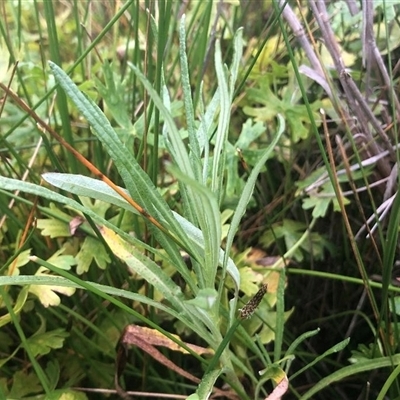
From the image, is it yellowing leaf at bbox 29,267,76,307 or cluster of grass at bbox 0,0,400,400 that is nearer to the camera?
cluster of grass at bbox 0,0,400,400

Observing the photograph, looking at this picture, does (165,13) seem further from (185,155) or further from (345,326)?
(345,326)

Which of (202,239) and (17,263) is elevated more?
(202,239)

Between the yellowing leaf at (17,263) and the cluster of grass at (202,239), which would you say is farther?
the yellowing leaf at (17,263)

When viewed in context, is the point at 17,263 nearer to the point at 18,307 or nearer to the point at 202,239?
the point at 18,307

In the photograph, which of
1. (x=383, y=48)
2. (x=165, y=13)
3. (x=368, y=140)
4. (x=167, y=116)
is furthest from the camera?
(x=383, y=48)

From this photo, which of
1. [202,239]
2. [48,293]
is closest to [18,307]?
[48,293]

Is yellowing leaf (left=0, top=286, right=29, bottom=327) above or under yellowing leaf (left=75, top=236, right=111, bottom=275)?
under

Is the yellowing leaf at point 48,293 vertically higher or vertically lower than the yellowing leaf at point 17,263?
lower

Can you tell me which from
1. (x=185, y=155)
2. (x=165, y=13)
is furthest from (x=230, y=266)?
(x=165, y=13)
